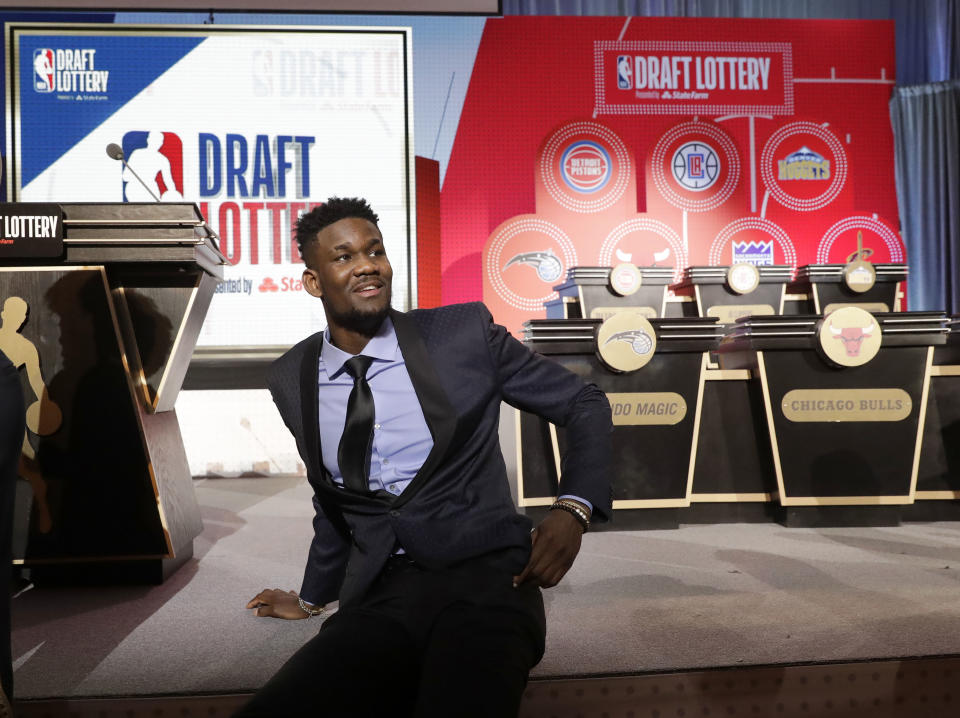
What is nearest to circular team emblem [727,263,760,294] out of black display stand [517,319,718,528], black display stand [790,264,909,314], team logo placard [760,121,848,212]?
black display stand [790,264,909,314]

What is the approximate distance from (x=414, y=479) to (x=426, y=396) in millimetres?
156

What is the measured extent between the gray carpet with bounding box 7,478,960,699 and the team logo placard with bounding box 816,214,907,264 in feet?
12.5

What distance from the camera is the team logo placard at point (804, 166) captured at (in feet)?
20.4

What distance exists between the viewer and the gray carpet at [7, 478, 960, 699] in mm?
1648

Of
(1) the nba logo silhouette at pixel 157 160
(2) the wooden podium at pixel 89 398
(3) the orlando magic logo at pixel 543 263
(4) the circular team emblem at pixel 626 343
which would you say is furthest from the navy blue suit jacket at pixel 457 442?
(3) the orlando magic logo at pixel 543 263

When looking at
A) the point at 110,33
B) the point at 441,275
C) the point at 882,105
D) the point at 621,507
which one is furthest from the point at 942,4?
the point at 110,33

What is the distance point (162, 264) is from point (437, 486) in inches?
59.7

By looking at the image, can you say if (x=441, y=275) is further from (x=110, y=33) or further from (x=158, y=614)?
(x=158, y=614)

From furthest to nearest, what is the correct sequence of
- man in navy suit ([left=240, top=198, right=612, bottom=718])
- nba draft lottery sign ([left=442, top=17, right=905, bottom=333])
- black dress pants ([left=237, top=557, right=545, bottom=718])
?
nba draft lottery sign ([left=442, top=17, right=905, bottom=333])
man in navy suit ([left=240, top=198, right=612, bottom=718])
black dress pants ([left=237, top=557, right=545, bottom=718])

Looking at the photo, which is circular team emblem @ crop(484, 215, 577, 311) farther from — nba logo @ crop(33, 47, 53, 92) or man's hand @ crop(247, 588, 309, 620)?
man's hand @ crop(247, 588, 309, 620)

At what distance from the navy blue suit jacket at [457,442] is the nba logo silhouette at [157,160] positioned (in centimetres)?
438

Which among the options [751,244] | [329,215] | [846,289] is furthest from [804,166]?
[329,215]

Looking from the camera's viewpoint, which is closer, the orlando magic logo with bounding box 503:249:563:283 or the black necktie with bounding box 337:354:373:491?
the black necktie with bounding box 337:354:373:491

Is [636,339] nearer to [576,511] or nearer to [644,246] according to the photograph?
[576,511]
